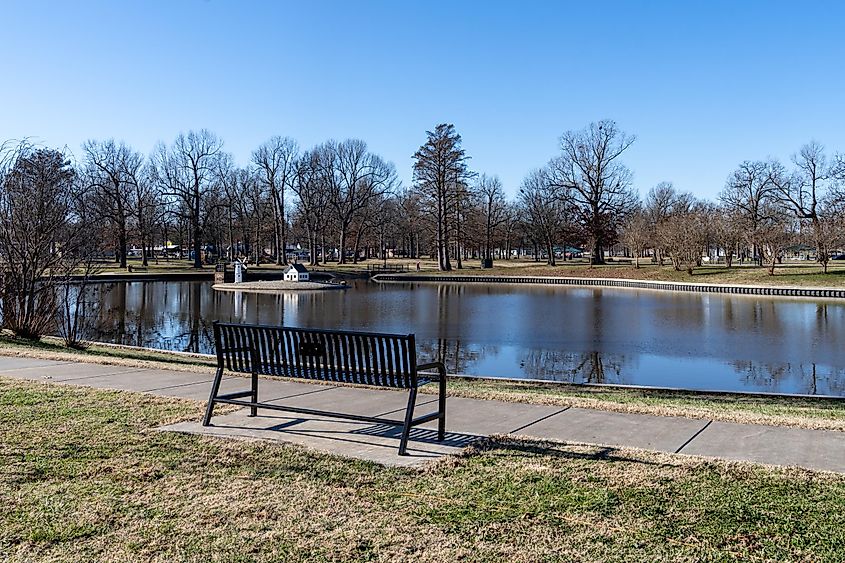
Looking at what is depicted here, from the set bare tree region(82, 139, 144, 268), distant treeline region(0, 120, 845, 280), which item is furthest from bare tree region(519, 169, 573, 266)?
bare tree region(82, 139, 144, 268)

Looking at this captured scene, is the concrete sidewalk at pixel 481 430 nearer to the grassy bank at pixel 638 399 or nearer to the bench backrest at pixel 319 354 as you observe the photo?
the grassy bank at pixel 638 399

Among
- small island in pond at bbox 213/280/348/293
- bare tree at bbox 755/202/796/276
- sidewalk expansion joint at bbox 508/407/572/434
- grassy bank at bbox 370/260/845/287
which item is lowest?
sidewalk expansion joint at bbox 508/407/572/434

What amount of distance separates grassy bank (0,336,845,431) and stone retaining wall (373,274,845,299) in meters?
31.4

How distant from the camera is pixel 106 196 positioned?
61.8 meters

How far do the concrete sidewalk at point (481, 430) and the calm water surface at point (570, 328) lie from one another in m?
6.31

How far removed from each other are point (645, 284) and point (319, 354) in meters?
43.6

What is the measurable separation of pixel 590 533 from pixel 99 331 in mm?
20904

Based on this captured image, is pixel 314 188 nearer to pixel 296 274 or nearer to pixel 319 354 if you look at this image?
pixel 296 274

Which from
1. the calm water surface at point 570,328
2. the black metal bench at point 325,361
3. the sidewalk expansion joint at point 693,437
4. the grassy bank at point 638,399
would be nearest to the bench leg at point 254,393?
the black metal bench at point 325,361

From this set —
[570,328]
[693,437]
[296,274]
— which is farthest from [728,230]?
[693,437]

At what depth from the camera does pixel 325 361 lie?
22.8ft

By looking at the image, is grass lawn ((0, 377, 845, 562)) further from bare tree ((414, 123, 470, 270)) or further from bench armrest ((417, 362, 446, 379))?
bare tree ((414, 123, 470, 270))

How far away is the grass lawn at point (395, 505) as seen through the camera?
375cm

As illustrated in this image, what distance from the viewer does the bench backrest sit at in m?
6.39
